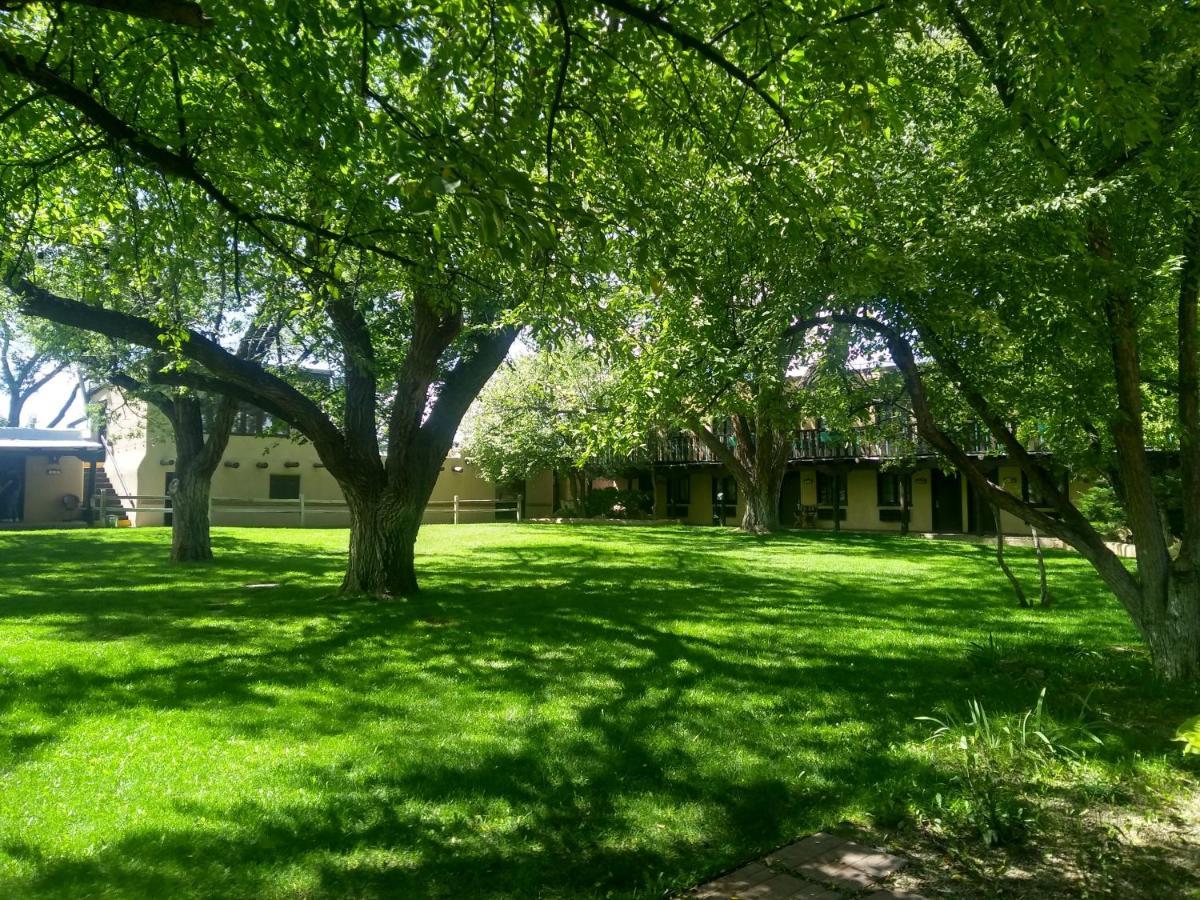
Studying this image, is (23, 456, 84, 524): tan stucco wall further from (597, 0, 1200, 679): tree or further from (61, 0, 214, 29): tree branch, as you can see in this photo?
(597, 0, 1200, 679): tree

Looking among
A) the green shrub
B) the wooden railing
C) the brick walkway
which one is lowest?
the brick walkway

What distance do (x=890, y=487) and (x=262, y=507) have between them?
76.8 ft

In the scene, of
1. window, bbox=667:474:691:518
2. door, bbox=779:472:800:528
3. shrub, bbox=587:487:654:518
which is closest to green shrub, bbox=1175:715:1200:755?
door, bbox=779:472:800:528

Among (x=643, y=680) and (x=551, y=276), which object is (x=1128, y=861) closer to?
(x=643, y=680)

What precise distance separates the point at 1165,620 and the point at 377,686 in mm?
6459

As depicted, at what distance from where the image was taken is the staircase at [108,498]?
27.2 meters

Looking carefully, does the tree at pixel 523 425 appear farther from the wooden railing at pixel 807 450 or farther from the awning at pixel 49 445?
the awning at pixel 49 445

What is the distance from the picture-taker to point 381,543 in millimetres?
11359

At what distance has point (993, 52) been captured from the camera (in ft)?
20.2

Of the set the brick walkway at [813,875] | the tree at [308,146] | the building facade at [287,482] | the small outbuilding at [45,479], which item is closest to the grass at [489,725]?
the brick walkway at [813,875]

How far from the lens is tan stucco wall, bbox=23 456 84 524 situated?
30.4 m

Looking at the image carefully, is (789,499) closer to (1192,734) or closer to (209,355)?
(209,355)

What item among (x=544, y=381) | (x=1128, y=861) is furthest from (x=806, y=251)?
(x=544, y=381)

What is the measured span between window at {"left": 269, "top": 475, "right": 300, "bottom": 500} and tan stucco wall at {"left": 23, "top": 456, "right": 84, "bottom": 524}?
699 centimetres
